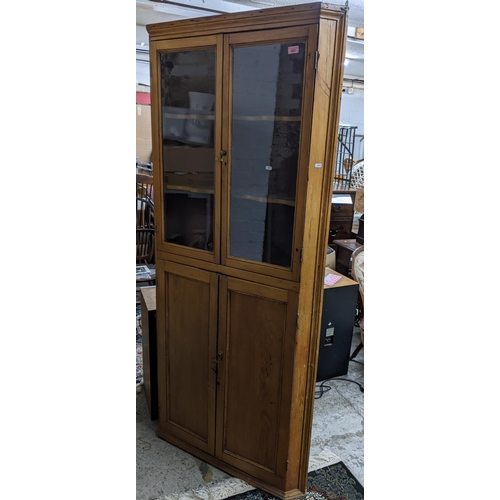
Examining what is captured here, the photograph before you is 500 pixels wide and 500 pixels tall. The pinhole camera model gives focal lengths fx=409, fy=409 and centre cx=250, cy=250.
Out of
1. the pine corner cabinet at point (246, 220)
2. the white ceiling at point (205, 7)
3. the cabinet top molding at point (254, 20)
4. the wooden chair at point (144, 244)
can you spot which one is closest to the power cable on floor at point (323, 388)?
the pine corner cabinet at point (246, 220)

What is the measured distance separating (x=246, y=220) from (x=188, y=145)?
0.42 metres

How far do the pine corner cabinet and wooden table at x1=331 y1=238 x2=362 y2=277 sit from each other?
1.98 metres

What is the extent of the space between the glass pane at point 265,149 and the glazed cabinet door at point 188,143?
8 centimetres

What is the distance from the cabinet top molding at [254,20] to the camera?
131 cm

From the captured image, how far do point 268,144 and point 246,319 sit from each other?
72cm

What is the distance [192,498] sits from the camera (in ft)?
5.95

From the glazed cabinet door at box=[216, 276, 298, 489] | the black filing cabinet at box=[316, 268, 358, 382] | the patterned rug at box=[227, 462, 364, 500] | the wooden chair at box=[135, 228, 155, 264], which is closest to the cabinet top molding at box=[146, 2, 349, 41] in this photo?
the glazed cabinet door at box=[216, 276, 298, 489]

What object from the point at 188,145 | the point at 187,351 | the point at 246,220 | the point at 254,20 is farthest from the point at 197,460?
the point at 254,20

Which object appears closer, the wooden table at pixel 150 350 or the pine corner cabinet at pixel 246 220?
the pine corner cabinet at pixel 246 220

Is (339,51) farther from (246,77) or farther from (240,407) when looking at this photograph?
(240,407)

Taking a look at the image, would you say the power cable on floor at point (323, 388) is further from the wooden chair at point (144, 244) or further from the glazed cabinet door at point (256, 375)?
the wooden chair at point (144, 244)

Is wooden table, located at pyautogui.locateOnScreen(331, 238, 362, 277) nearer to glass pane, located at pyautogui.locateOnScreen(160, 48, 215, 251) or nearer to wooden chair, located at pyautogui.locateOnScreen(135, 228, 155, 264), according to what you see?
wooden chair, located at pyautogui.locateOnScreen(135, 228, 155, 264)

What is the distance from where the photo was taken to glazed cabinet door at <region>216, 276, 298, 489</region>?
1.66 meters

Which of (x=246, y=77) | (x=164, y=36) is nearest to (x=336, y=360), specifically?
(x=246, y=77)
